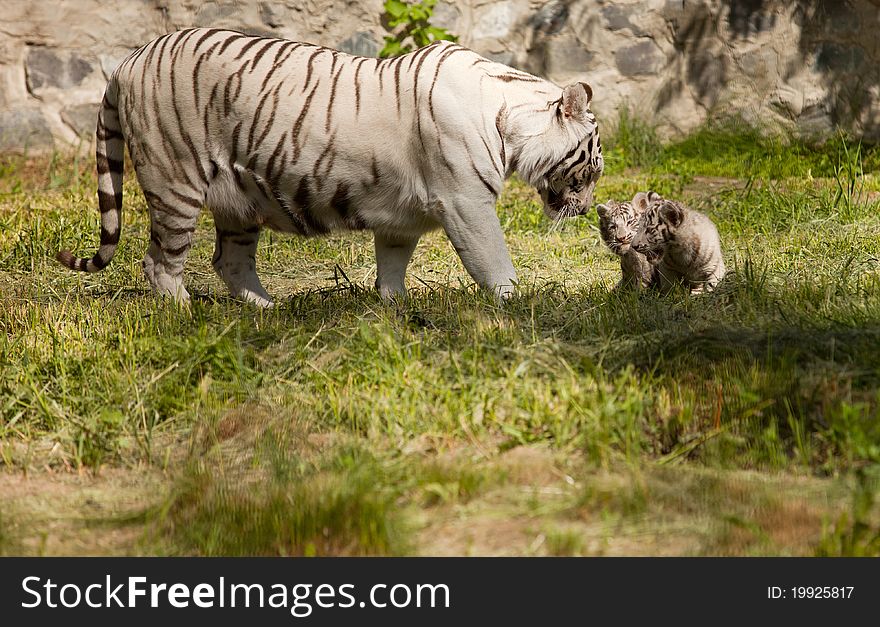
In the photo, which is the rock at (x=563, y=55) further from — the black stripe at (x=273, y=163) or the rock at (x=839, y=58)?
the black stripe at (x=273, y=163)

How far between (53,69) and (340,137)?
5.02 metres

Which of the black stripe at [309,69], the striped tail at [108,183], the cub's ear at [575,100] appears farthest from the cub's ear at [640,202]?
the striped tail at [108,183]

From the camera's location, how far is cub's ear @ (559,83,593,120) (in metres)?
4.99

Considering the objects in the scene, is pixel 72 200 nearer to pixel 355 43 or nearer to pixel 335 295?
pixel 355 43

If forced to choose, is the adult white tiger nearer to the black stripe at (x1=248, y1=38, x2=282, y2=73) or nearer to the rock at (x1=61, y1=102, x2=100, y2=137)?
the black stripe at (x1=248, y1=38, x2=282, y2=73)

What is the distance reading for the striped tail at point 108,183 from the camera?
5.26m

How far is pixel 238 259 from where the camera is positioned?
557 cm

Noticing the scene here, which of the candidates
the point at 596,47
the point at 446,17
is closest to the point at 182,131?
the point at 446,17

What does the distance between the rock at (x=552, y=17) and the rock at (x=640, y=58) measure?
0.57m

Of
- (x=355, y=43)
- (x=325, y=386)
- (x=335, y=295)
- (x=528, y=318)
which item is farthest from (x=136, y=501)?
(x=355, y=43)

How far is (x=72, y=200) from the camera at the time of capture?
25.7 ft

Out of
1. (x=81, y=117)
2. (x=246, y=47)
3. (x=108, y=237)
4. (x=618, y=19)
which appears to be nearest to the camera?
(x=246, y=47)

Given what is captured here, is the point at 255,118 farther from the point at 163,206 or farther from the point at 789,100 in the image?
the point at 789,100
